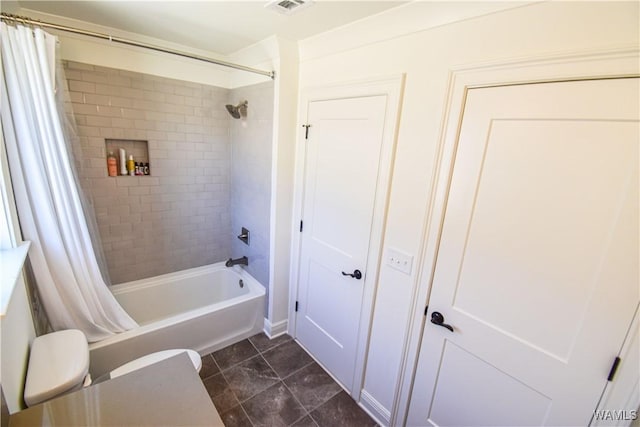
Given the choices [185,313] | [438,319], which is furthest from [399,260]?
[185,313]

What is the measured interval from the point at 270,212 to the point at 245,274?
862 millimetres

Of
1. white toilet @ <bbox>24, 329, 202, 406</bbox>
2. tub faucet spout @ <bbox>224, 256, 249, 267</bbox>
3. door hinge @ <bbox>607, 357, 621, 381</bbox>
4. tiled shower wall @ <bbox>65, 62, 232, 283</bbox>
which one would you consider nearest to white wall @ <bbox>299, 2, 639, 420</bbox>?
door hinge @ <bbox>607, 357, 621, 381</bbox>

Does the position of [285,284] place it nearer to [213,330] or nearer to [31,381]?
[213,330]

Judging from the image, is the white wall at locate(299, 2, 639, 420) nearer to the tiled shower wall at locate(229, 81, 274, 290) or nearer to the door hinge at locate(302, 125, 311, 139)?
the door hinge at locate(302, 125, 311, 139)

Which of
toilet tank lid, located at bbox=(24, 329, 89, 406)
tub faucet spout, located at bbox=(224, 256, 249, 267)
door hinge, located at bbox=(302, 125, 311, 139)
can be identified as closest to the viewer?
toilet tank lid, located at bbox=(24, 329, 89, 406)

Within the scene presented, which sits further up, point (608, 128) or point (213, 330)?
point (608, 128)

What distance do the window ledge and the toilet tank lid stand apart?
0.47 m

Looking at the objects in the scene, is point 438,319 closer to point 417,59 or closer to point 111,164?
point 417,59

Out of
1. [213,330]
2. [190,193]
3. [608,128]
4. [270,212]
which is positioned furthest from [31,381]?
[608,128]

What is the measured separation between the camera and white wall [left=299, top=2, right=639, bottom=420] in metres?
0.95

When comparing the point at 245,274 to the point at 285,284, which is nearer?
the point at 285,284

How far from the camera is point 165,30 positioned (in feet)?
6.53

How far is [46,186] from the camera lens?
1544 mm

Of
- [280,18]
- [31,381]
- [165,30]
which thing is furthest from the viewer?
[165,30]
